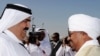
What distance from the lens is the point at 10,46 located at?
6.07 metres

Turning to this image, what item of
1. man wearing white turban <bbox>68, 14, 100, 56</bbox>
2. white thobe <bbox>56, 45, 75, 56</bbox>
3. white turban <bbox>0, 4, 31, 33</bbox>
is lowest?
white thobe <bbox>56, 45, 75, 56</bbox>

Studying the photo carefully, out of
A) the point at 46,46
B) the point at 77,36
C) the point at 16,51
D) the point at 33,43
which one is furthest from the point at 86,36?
the point at 46,46

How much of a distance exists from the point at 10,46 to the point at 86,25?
1451mm

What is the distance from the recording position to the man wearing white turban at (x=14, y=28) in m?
6.03

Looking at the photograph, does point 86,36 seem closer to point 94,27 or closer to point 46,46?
point 94,27

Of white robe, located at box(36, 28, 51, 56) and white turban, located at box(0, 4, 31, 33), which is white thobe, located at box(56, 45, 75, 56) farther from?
white turban, located at box(0, 4, 31, 33)

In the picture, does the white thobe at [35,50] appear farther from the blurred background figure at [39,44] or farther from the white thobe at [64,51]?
the white thobe at [64,51]

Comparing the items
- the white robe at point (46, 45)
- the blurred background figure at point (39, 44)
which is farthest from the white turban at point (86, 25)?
the white robe at point (46, 45)

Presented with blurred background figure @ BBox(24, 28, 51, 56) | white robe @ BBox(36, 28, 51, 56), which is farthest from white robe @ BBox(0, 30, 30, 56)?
white robe @ BBox(36, 28, 51, 56)

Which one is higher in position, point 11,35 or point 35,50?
point 11,35

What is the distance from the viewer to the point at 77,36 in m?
5.42

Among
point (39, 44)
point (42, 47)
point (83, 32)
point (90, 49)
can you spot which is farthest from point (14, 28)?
point (42, 47)

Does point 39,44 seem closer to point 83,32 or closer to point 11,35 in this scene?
point 11,35

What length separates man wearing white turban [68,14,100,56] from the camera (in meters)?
5.15
